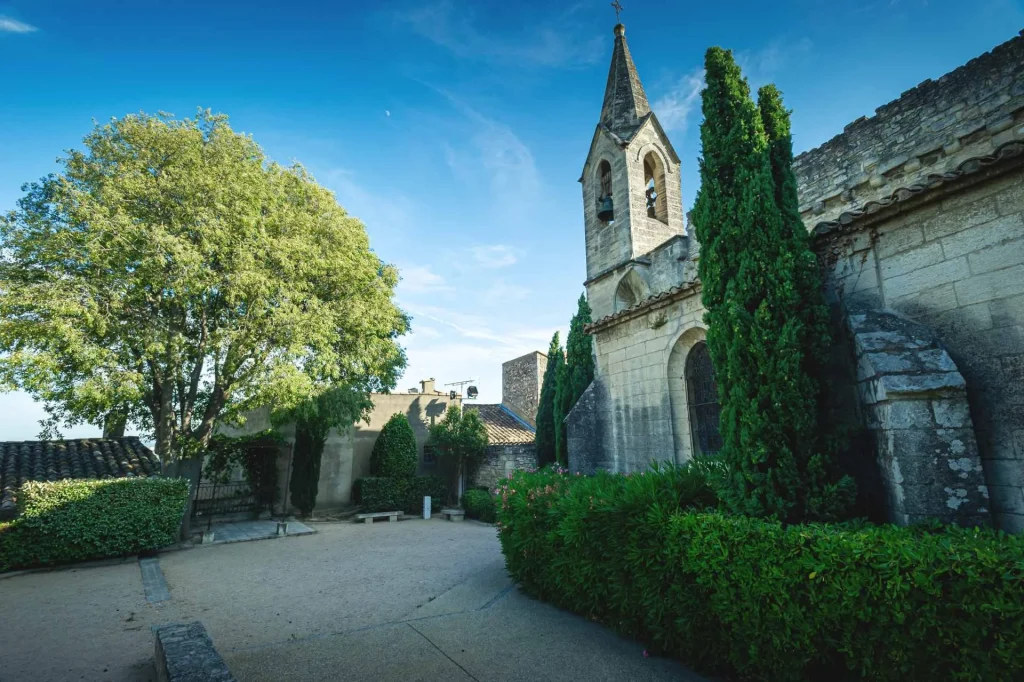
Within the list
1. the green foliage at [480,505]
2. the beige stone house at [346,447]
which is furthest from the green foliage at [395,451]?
the green foliage at [480,505]

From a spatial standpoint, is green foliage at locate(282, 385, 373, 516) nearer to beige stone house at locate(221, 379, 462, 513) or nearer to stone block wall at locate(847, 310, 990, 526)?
beige stone house at locate(221, 379, 462, 513)

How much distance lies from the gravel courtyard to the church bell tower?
9819 mm

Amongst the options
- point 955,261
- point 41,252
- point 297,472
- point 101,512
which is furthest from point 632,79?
point 101,512

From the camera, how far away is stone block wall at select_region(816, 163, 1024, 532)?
3.99m

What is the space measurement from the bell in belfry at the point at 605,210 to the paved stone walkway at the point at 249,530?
13517 mm

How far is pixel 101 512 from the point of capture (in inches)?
397

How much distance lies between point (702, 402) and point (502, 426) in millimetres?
15202

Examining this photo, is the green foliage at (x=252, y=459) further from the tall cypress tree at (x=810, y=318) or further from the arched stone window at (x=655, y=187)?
the tall cypress tree at (x=810, y=318)

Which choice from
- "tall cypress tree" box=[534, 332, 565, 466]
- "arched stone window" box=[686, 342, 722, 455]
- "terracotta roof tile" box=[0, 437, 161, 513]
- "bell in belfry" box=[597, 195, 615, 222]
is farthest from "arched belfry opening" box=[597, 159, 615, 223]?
"terracotta roof tile" box=[0, 437, 161, 513]

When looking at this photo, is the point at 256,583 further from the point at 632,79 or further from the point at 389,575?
the point at 632,79

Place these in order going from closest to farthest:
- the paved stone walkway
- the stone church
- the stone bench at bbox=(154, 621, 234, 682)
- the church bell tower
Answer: the stone bench at bbox=(154, 621, 234, 682) < the stone church < the paved stone walkway < the church bell tower

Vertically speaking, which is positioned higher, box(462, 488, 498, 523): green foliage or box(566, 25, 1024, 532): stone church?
box(566, 25, 1024, 532): stone church

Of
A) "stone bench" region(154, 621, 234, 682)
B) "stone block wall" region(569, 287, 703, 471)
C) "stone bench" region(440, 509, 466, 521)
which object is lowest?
"stone bench" region(440, 509, 466, 521)

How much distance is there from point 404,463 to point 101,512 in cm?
887
